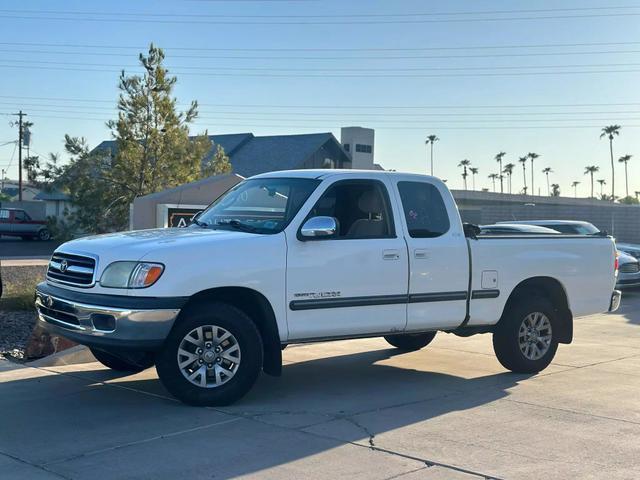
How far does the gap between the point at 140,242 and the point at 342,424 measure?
7.51ft

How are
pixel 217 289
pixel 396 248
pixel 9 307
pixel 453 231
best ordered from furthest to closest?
pixel 9 307 → pixel 453 231 → pixel 396 248 → pixel 217 289

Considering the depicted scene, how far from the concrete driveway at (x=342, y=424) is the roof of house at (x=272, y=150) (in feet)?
113

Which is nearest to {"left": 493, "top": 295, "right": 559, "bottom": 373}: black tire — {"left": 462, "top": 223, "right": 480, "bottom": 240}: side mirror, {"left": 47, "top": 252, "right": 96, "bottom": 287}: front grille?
{"left": 462, "top": 223, "right": 480, "bottom": 240}: side mirror

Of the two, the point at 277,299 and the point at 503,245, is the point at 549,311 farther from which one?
the point at 277,299

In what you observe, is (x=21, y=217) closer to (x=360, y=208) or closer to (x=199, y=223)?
(x=199, y=223)

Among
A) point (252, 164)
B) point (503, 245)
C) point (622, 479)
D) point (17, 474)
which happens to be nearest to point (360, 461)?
point (622, 479)

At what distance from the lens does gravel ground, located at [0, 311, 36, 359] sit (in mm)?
10070

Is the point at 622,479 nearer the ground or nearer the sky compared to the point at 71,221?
nearer the ground

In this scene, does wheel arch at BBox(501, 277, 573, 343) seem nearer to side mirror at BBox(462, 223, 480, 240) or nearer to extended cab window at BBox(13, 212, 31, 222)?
side mirror at BBox(462, 223, 480, 240)

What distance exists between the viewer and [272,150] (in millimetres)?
46906

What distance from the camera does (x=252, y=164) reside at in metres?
46.1

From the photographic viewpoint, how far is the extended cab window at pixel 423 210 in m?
8.12

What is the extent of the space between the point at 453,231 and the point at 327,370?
215 centimetres

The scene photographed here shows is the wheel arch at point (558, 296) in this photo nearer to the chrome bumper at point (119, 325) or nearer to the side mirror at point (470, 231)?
the side mirror at point (470, 231)
